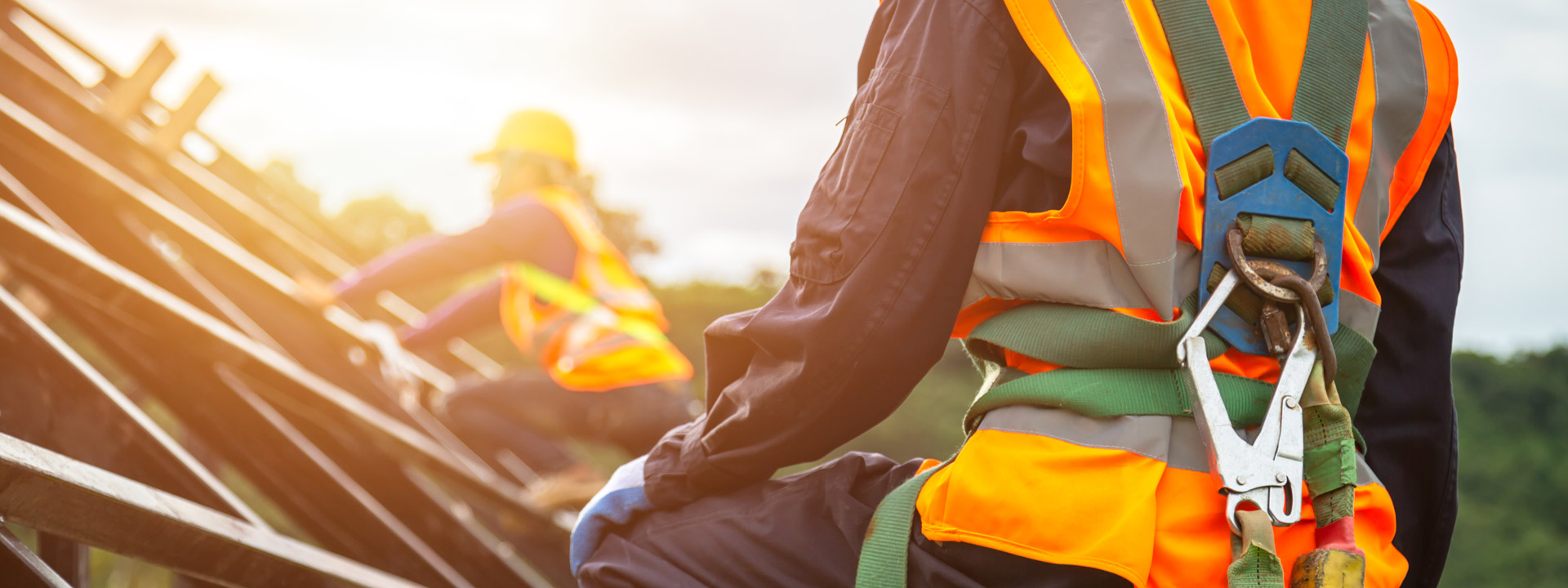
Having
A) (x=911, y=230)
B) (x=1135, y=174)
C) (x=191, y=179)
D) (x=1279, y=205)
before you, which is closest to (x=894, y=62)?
(x=911, y=230)

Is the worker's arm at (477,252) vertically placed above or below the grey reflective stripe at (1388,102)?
above

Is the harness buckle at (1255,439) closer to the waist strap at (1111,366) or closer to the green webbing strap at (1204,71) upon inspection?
the waist strap at (1111,366)

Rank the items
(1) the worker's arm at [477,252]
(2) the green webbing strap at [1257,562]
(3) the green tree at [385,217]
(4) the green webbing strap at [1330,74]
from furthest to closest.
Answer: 1. (3) the green tree at [385,217]
2. (1) the worker's arm at [477,252]
3. (4) the green webbing strap at [1330,74]
4. (2) the green webbing strap at [1257,562]

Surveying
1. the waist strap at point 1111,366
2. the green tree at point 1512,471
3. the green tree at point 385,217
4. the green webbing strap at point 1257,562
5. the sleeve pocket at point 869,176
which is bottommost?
the green tree at point 1512,471

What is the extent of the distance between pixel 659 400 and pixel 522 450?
0.69 metres

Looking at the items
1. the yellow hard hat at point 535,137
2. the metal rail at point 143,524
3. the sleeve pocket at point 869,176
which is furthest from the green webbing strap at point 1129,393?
the yellow hard hat at point 535,137

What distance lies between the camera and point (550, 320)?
394 cm

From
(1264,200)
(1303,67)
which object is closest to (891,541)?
(1264,200)

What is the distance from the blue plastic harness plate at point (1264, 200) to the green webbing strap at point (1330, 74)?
0.12 feet

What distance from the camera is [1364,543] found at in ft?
3.67

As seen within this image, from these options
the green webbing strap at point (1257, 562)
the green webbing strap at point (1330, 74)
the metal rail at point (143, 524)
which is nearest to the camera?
the green webbing strap at point (1257, 562)

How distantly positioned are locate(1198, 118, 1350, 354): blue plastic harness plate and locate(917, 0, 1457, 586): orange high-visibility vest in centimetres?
2

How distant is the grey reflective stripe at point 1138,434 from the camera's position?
3.45 feet

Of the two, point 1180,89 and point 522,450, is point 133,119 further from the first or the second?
point 1180,89
